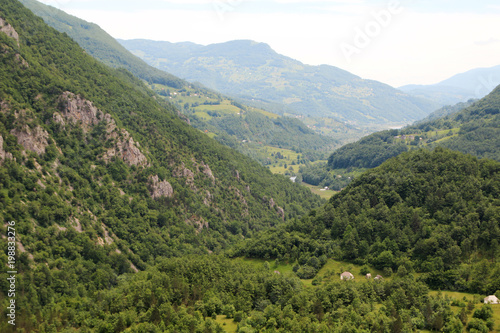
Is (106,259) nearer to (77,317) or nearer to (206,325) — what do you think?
(77,317)

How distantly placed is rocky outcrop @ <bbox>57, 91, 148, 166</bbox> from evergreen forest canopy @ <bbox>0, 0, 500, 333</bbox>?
1.81 ft

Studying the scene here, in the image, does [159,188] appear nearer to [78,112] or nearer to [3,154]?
[78,112]

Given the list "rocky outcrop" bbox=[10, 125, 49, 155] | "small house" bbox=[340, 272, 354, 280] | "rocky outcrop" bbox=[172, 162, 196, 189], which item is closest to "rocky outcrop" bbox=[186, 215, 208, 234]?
"rocky outcrop" bbox=[172, 162, 196, 189]

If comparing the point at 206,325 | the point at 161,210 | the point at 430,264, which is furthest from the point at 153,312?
the point at 161,210

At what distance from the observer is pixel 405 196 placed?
435 ft

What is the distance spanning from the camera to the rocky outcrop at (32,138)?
12912 cm

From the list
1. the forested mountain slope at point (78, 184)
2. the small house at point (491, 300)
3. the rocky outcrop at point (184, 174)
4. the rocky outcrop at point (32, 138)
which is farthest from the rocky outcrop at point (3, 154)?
the small house at point (491, 300)

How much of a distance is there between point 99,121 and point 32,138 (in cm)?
3980

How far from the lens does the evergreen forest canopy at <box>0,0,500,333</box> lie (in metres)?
83.4

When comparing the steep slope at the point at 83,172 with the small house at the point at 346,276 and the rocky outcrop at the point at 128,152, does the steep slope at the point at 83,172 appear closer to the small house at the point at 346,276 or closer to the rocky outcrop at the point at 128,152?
the rocky outcrop at the point at 128,152

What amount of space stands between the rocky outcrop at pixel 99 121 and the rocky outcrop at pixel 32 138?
15.3 metres

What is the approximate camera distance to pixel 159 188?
573 ft

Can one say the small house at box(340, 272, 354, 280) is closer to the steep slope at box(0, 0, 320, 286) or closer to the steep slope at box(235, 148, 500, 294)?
the steep slope at box(235, 148, 500, 294)

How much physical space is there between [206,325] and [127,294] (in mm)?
27267
